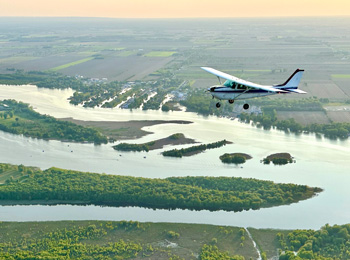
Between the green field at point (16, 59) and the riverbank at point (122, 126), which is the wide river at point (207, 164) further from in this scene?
the green field at point (16, 59)

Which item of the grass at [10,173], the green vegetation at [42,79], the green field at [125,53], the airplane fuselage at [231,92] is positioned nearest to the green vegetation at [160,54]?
the green field at [125,53]

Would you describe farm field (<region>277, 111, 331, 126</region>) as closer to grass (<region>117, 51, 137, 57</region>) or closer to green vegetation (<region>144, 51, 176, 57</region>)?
green vegetation (<region>144, 51, 176, 57</region>)

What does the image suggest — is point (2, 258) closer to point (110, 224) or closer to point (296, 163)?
point (110, 224)

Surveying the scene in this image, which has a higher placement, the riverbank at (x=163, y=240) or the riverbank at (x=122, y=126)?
the riverbank at (x=122, y=126)

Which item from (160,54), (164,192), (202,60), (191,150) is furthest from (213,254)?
(160,54)

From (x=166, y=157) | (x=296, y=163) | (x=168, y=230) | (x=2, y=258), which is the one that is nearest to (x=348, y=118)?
(x=296, y=163)

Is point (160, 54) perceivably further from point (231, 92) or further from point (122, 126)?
point (231, 92)
